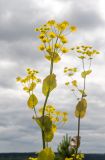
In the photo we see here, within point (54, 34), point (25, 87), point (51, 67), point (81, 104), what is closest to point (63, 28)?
point (54, 34)

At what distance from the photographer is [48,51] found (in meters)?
5.74

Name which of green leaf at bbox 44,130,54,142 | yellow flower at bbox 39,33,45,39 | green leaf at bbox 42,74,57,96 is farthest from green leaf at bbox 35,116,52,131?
yellow flower at bbox 39,33,45,39

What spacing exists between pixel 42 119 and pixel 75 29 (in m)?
1.26

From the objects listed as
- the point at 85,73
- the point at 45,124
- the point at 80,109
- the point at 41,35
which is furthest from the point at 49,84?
the point at 85,73

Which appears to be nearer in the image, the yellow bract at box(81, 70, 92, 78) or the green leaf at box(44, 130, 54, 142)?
the green leaf at box(44, 130, 54, 142)

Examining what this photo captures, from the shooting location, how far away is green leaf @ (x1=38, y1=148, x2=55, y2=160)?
5332 mm

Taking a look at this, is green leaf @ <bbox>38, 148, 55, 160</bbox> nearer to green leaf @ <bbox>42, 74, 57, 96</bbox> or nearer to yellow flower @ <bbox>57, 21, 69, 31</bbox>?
green leaf @ <bbox>42, 74, 57, 96</bbox>

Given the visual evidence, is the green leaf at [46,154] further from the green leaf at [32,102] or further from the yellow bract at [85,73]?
the yellow bract at [85,73]

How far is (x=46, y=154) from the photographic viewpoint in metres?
5.34

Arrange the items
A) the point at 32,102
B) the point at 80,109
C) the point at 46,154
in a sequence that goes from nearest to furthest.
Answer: the point at 46,154
the point at 32,102
the point at 80,109

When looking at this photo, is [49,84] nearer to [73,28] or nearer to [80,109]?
[73,28]

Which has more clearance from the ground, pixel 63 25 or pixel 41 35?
pixel 63 25

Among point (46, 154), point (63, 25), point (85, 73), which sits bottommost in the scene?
point (46, 154)

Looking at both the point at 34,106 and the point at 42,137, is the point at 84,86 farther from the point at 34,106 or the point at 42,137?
the point at 42,137
